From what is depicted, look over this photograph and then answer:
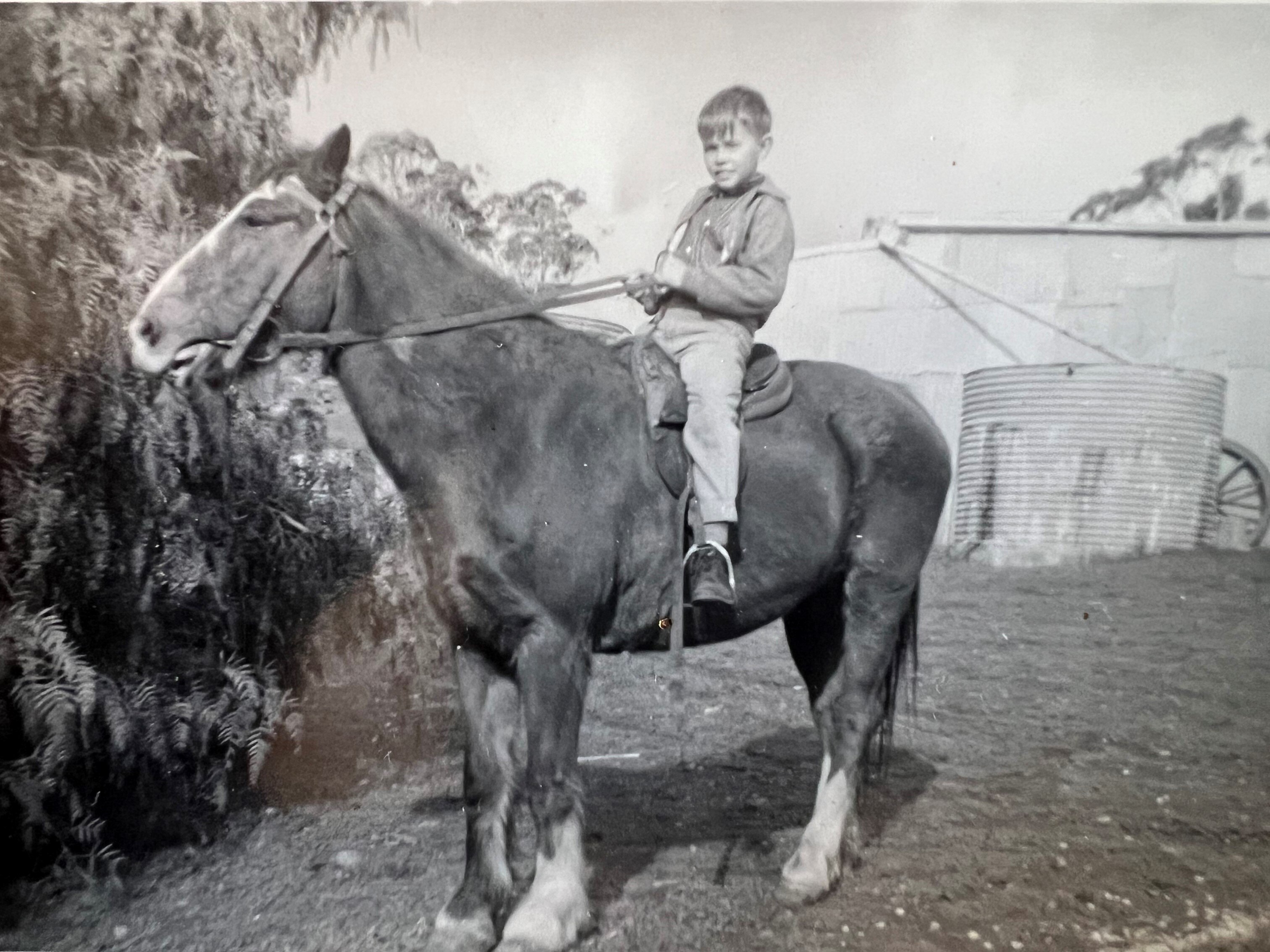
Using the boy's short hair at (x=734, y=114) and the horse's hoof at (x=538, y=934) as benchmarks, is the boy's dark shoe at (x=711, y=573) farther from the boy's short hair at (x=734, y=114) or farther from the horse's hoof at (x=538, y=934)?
the boy's short hair at (x=734, y=114)

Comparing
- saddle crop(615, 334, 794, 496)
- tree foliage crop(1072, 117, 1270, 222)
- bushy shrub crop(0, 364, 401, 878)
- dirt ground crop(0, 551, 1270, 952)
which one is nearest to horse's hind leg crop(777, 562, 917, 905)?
dirt ground crop(0, 551, 1270, 952)

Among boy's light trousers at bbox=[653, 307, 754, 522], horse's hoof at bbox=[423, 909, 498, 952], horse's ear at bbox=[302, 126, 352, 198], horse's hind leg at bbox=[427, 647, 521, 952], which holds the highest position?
horse's ear at bbox=[302, 126, 352, 198]

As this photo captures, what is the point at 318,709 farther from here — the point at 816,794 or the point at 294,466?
the point at 816,794

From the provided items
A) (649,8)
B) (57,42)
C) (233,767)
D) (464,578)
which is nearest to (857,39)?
(649,8)

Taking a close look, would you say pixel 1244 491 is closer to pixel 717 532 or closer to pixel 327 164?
pixel 717 532

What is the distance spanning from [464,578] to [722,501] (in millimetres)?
752

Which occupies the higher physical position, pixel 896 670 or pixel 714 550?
pixel 714 550

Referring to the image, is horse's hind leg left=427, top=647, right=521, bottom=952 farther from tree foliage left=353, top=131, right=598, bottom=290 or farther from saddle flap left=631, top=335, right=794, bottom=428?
tree foliage left=353, top=131, right=598, bottom=290

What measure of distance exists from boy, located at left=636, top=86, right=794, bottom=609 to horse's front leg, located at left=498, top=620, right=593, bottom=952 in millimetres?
464

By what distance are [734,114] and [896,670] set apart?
6.21 ft

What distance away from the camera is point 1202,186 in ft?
10.6

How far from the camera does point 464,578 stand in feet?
8.55

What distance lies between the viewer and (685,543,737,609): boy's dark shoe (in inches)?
109

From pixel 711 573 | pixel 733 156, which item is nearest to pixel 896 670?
pixel 711 573
